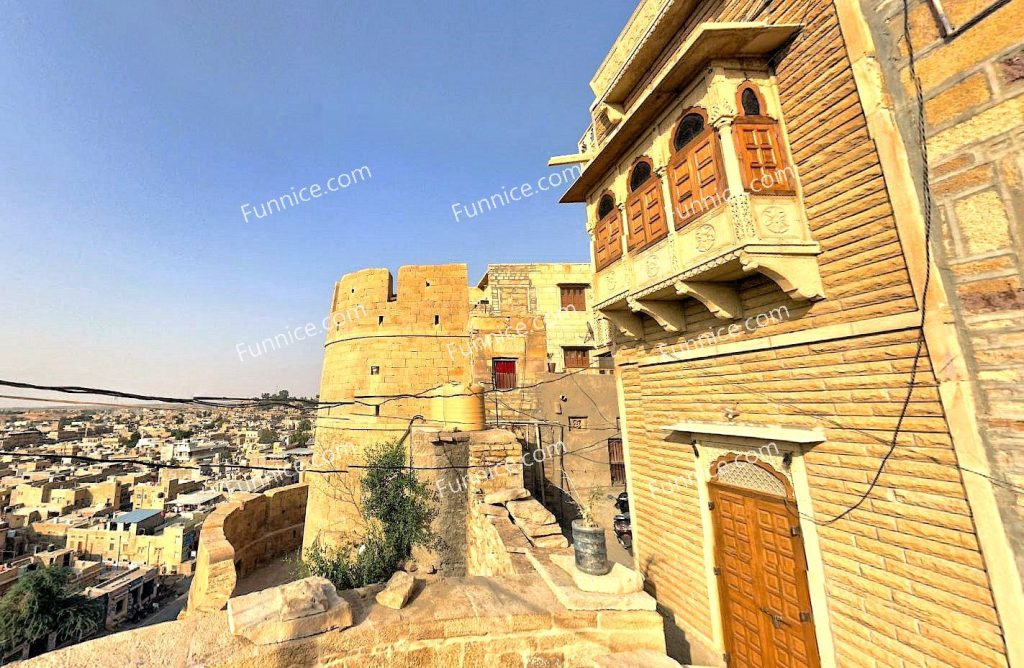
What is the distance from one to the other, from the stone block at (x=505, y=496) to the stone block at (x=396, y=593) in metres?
4.45

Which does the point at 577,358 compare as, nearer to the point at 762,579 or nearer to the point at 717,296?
the point at 717,296

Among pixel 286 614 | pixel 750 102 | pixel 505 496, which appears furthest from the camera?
pixel 505 496

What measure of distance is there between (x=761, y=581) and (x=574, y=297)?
41.9 ft

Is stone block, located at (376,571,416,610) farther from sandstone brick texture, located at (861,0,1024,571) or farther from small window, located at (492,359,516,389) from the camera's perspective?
small window, located at (492,359,516,389)

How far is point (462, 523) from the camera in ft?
27.9

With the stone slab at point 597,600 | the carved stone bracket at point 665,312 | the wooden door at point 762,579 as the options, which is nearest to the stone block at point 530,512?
the wooden door at point 762,579

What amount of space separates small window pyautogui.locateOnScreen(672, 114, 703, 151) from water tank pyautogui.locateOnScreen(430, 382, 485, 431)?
6.87 metres

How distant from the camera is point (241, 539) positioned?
10359 millimetres

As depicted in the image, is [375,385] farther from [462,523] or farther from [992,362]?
[992,362]

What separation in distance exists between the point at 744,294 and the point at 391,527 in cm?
854

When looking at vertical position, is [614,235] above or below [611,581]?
above

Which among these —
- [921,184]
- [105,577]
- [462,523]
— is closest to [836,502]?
[921,184]

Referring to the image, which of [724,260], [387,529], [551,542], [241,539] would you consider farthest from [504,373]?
[724,260]

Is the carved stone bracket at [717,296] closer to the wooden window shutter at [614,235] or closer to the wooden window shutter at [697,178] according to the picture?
the wooden window shutter at [697,178]
